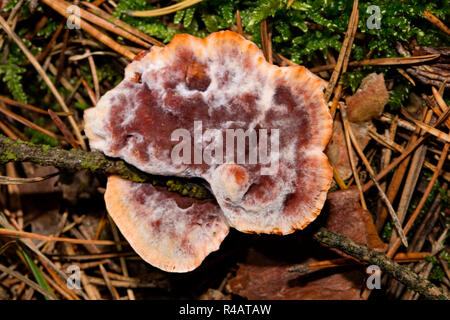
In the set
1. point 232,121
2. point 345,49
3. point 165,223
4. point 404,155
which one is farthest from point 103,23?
point 404,155

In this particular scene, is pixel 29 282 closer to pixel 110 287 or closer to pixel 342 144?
pixel 110 287

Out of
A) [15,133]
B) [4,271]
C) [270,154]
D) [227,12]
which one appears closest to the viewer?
[270,154]

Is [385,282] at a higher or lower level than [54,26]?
lower

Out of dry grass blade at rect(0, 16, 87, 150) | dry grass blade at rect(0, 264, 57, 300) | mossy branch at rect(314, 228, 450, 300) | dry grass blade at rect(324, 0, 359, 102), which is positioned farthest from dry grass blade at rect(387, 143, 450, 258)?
dry grass blade at rect(0, 264, 57, 300)

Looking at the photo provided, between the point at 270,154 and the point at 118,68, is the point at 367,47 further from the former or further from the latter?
the point at 118,68

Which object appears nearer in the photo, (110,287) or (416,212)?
(416,212)
